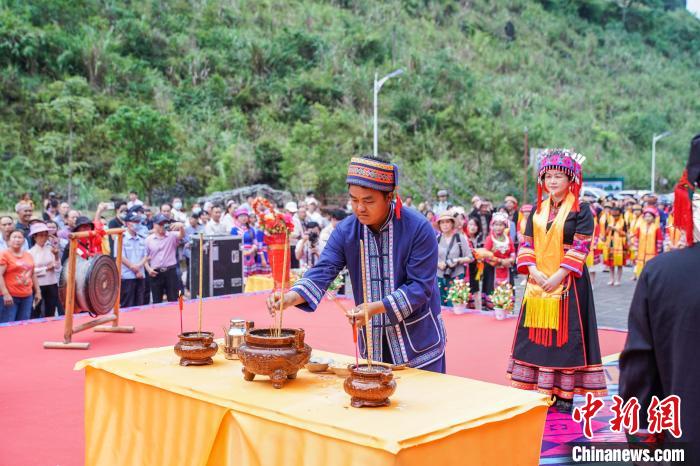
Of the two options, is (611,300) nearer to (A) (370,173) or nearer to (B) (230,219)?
(B) (230,219)

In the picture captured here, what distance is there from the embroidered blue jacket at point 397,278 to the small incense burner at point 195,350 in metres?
0.43

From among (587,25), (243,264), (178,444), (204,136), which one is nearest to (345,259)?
(178,444)

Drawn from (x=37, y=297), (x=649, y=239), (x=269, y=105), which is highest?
(x=269, y=105)

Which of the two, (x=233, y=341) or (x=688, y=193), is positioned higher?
(x=688, y=193)

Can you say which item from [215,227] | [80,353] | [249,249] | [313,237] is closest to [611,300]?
[313,237]

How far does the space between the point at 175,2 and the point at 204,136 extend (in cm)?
1228

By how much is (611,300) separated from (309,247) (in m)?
4.50

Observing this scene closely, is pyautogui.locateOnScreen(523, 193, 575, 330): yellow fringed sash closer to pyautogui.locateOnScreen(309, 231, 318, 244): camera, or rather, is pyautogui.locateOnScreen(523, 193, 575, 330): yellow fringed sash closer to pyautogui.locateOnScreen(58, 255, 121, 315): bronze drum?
pyautogui.locateOnScreen(58, 255, 121, 315): bronze drum

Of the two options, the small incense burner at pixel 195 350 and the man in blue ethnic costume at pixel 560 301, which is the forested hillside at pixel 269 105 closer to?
the man in blue ethnic costume at pixel 560 301

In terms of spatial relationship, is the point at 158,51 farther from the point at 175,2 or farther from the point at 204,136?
the point at 204,136

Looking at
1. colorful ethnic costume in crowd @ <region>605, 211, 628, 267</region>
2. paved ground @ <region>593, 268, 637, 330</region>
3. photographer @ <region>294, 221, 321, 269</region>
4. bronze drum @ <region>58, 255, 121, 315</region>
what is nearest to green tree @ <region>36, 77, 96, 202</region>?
photographer @ <region>294, 221, 321, 269</region>

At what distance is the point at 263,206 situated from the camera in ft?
33.1

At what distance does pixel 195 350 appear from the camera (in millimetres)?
3221

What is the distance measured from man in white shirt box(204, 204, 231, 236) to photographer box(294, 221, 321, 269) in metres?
1.24
